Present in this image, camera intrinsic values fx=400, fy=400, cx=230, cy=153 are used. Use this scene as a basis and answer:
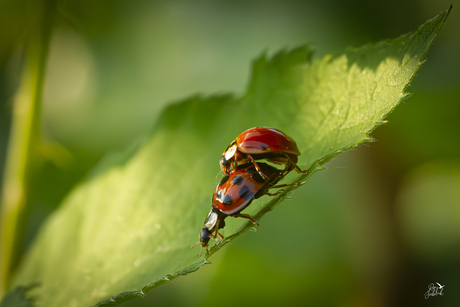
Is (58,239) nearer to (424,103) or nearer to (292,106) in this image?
(292,106)

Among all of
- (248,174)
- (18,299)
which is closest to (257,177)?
(248,174)

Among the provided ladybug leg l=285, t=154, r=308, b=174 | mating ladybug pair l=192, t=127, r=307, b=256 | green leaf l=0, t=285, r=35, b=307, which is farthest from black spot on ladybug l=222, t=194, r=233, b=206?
green leaf l=0, t=285, r=35, b=307

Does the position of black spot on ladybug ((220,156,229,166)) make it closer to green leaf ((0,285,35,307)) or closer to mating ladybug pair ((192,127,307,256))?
mating ladybug pair ((192,127,307,256))

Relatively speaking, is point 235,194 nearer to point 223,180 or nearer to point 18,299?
point 223,180

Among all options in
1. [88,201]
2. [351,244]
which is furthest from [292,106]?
[351,244]

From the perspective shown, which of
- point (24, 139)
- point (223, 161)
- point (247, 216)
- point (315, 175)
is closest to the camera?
point (247, 216)

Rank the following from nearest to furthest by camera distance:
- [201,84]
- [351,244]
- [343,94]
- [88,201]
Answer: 1. [343,94]
2. [88,201]
3. [351,244]
4. [201,84]

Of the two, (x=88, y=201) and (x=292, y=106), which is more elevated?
(x=88, y=201)
